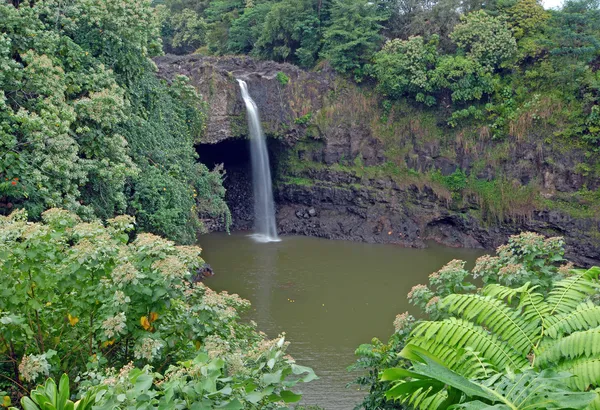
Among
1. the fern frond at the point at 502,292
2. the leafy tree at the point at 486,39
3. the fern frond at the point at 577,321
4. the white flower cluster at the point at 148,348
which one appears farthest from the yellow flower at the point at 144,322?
the leafy tree at the point at 486,39

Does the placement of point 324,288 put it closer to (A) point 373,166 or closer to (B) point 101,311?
(A) point 373,166

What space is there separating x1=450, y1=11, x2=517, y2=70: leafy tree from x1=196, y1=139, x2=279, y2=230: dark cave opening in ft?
24.1

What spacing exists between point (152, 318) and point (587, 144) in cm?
1712

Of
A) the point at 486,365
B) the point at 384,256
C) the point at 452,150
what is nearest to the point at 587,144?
the point at 452,150

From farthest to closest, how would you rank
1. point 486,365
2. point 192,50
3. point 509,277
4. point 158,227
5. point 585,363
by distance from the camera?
point 192,50, point 158,227, point 509,277, point 486,365, point 585,363

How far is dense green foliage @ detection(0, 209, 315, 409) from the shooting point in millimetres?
3541

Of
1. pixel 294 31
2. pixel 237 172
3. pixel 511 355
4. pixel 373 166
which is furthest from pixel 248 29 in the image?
pixel 511 355

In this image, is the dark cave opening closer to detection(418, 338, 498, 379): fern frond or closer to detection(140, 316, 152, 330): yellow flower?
detection(140, 316, 152, 330): yellow flower

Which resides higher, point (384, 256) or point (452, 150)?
point (452, 150)

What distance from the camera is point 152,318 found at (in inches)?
150

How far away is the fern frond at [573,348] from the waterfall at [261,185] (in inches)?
643

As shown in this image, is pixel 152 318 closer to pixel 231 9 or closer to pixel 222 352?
pixel 222 352

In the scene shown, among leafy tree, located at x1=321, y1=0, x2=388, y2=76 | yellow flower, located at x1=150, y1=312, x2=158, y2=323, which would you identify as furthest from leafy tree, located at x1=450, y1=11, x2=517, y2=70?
yellow flower, located at x1=150, y1=312, x2=158, y2=323

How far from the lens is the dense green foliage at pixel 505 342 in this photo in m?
2.63
